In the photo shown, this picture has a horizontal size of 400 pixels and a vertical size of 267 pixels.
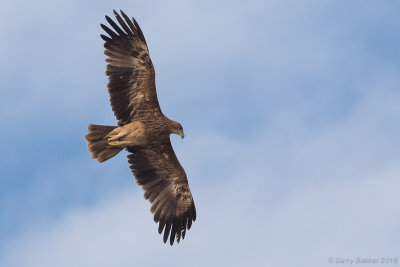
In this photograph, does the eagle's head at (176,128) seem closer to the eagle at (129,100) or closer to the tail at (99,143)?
the eagle at (129,100)

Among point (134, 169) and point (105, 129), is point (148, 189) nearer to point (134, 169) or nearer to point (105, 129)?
point (134, 169)

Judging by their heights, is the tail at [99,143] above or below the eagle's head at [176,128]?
below

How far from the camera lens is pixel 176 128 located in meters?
17.7

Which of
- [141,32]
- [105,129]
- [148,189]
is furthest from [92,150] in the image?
[141,32]

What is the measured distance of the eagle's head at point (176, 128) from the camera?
58.0 feet

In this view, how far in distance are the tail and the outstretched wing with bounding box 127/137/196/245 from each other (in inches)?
30.0

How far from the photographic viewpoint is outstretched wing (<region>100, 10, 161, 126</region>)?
17344 mm

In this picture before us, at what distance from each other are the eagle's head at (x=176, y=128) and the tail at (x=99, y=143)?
1363 millimetres

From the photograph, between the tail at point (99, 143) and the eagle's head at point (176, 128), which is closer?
the tail at point (99, 143)

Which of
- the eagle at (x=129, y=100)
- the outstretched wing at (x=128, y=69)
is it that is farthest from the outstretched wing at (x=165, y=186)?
the outstretched wing at (x=128, y=69)

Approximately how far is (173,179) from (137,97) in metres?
2.44

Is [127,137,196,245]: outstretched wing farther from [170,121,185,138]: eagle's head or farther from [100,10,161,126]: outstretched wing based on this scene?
[100,10,161,126]: outstretched wing

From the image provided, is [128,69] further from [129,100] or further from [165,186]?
[165,186]

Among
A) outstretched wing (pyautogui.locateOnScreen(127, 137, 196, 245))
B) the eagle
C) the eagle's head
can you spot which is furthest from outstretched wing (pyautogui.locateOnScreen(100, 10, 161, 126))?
outstretched wing (pyautogui.locateOnScreen(127, 137, 196, 245))
